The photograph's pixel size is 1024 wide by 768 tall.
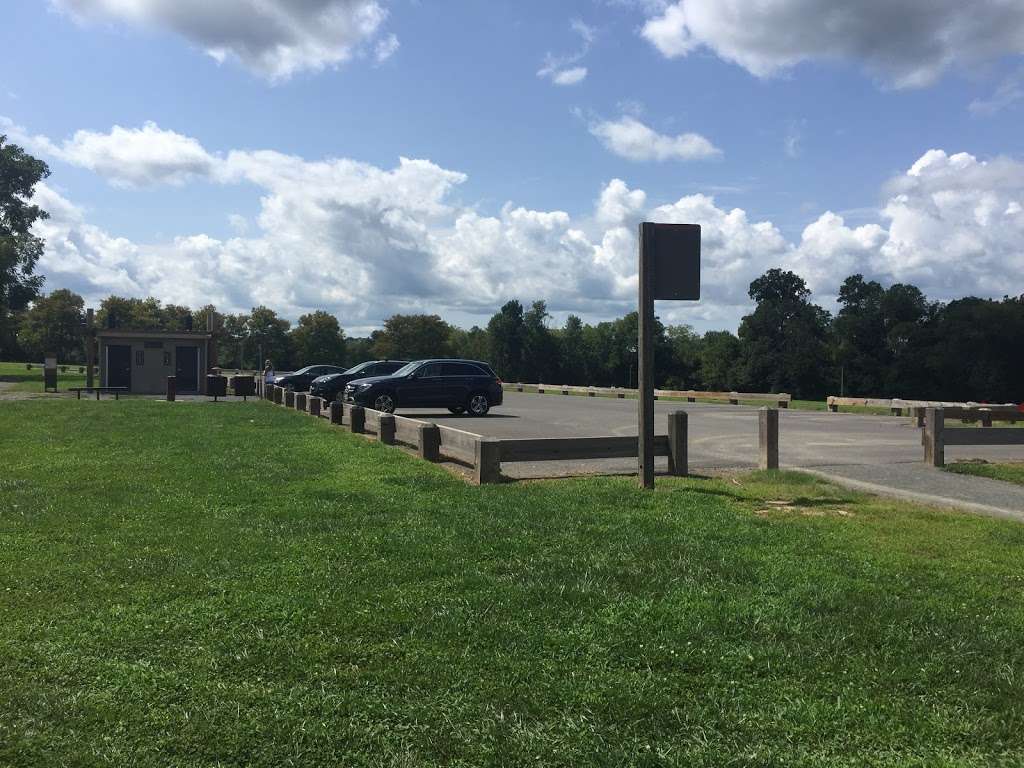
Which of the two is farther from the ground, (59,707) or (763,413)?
(763,413)

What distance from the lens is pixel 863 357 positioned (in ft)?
257

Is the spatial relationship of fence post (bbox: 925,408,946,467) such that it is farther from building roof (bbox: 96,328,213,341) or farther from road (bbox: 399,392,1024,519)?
building roof (bbox: 96,328,213,341)

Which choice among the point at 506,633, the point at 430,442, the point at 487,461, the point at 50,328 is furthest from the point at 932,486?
the point at 50,328

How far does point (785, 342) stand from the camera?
85.8m

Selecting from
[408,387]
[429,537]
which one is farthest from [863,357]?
[429,537]

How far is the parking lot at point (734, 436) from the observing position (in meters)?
11.8

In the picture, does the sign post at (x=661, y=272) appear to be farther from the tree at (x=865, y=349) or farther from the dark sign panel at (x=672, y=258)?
the tree at (x=865, y=349)

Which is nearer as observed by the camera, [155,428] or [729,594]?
[729,594]

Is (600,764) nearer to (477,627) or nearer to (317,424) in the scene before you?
(477,627)

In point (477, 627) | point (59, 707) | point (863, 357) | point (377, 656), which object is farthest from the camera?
point (863, 357)

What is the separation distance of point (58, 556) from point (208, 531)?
44.6 inches

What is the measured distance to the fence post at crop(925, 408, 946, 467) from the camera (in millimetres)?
11602

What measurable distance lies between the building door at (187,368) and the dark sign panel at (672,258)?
32.4 metres

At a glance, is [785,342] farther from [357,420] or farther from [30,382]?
[357,420]
